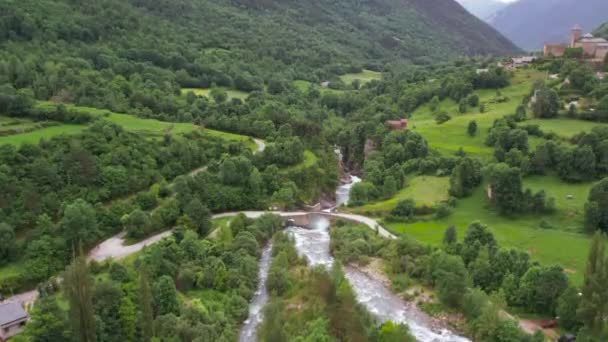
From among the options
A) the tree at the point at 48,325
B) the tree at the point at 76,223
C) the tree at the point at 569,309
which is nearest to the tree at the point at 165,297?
the tree at the point at 48,325

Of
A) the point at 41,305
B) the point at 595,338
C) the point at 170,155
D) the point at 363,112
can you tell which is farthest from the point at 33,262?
the point at 363,112

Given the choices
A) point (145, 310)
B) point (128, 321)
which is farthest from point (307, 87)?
point (145, 310)

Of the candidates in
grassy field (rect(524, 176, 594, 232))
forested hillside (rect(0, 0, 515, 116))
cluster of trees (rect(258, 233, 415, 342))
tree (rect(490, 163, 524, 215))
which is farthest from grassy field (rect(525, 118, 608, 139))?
forested hillside (rect(0, 0, 515, 116))

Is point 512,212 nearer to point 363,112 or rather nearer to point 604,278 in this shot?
point 604,278

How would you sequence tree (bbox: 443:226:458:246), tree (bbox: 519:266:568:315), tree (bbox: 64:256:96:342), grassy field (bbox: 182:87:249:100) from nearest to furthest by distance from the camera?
tree (bbox: 64:256:96:342) → tree (bbox: 519:266:568:315) → tree (bbox: 443:226:458:246) → grassy field (bbox: 182:87:249:100)

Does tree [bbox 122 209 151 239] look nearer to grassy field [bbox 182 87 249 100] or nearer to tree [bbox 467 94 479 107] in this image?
grassy field [bbox 182 87 249 100]
